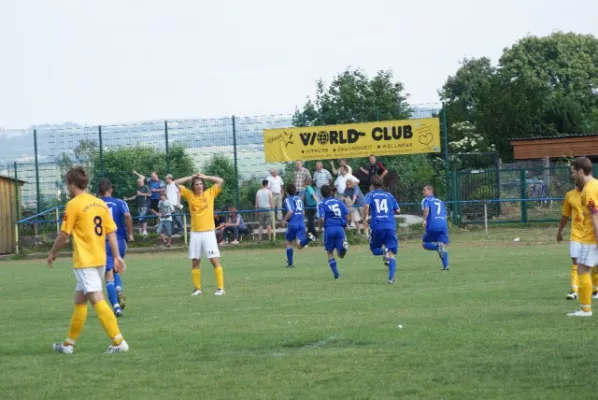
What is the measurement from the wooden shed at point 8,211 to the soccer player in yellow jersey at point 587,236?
26093 millimetres

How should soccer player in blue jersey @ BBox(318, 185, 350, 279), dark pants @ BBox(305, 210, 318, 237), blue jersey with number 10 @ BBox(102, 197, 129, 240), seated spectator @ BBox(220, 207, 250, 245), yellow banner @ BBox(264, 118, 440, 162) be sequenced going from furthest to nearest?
yellow banner @ BBox(264, 118, 440, 162) < seated spectator @ BBox(220, 207, 250, 245) < dark pants @ BBox(305, 210, 318, 237) < soccer player in blue jersey @ BBox(318, 185, 350, 279) < blue jersey with number 10 @ BBox(102, 197, 129, 240)

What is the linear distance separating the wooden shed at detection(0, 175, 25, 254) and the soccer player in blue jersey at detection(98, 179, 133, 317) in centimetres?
2057

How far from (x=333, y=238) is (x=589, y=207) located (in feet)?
29.2

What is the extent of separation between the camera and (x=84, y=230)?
11.1m

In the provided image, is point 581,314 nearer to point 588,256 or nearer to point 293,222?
Answer: point 588,256

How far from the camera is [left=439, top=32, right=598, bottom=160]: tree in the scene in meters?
68.1

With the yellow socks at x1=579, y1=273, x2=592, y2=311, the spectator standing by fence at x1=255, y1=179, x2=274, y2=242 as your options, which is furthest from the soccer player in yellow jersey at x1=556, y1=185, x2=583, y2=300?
the spectator standing by fence at x1=255, y1=179, x2=274, y2=242

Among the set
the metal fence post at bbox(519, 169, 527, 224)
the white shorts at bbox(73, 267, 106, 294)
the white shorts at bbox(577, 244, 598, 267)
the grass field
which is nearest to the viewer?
the grass field

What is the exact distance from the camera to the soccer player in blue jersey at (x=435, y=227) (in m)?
22.0

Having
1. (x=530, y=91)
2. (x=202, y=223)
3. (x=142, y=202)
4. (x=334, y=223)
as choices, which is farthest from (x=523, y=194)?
(x=530, y=91)

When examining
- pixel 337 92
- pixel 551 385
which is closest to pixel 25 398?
pixel 551 385

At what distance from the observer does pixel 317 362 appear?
1000cm

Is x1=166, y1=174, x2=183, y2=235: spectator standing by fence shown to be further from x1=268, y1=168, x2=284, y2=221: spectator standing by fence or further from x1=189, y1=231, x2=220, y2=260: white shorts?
x1=189, y1=231, x2=220, y2=260: white shorts

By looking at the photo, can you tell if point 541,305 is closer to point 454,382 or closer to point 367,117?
point 454,382
